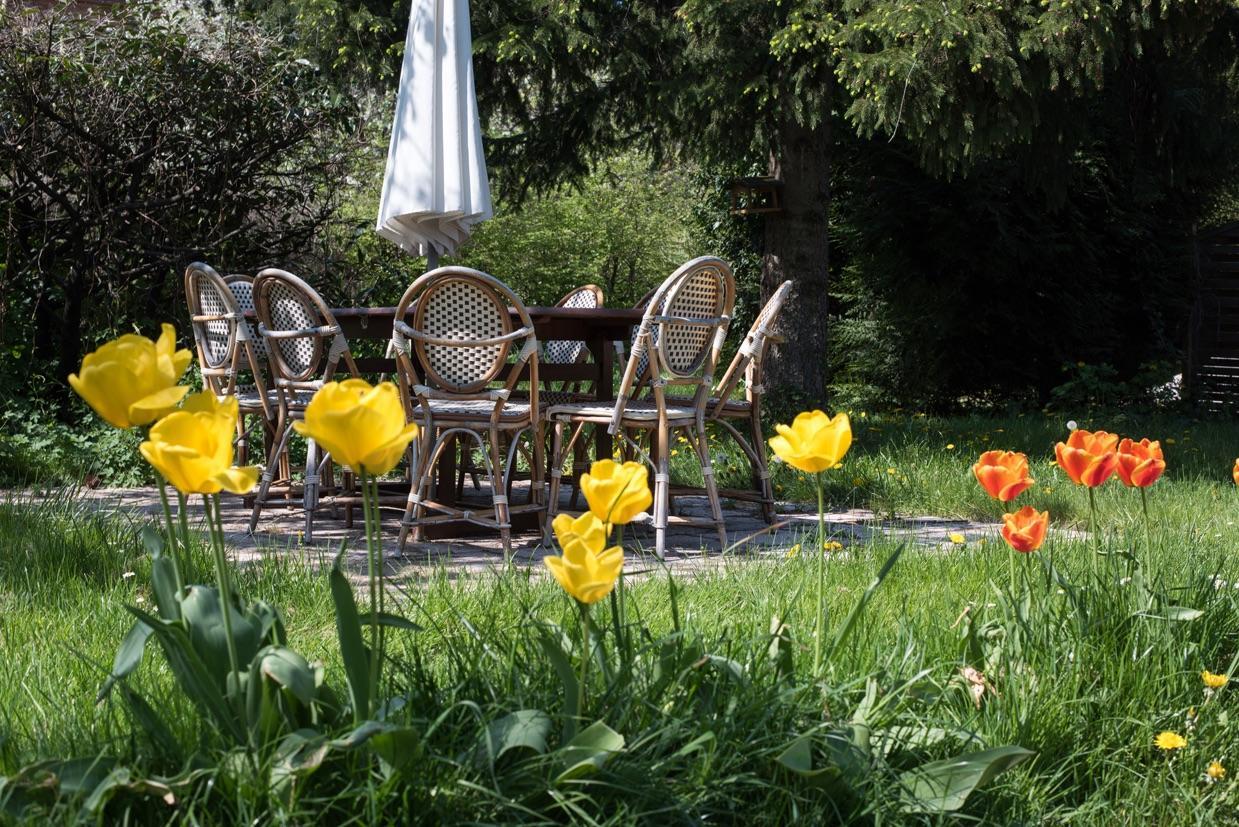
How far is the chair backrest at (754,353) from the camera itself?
474 cm

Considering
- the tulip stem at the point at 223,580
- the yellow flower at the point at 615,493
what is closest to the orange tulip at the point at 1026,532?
the yellow flower at the point at 615,493

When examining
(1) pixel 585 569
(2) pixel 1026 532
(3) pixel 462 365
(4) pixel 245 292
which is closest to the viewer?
(1) pixel 585 569

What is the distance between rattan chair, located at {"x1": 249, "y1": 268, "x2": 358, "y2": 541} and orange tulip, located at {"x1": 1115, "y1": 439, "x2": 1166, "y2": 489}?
280 cm

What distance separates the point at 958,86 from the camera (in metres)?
6.61

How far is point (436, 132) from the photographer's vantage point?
220 inches

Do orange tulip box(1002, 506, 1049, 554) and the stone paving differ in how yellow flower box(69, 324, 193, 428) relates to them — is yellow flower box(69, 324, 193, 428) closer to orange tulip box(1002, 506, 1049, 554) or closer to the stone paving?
orange tulip box(1002, 506, 1049, 554)

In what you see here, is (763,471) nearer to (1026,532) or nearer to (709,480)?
(709,480)

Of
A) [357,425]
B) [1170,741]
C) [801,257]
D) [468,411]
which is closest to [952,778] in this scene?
[1170,741]

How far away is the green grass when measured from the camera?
5.00 ft

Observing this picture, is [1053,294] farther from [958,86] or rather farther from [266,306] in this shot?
[266,306]

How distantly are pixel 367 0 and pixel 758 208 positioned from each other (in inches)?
115

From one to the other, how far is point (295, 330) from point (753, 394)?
1.76 metres

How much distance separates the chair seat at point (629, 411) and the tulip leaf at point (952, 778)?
9.15 feet

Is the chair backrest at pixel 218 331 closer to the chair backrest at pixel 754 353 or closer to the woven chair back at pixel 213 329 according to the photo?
the woven chair back at pixel 213 329
